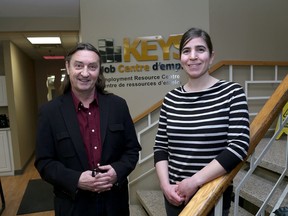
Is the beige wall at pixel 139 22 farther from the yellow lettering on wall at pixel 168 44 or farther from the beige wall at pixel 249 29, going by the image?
the beige wall at pixel 249 29

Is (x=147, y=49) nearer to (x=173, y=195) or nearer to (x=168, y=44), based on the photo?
(x=168, y=44)

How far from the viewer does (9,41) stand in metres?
4.80

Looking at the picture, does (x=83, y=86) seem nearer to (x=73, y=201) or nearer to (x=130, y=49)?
(x=73, y=201)

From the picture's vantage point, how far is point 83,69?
3.89 feet

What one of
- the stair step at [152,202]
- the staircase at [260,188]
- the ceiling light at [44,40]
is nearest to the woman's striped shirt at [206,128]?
the staircase at [260,188]

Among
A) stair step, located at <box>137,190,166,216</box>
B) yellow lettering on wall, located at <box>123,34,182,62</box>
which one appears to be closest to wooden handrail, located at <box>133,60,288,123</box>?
yellow lettering on wall, located at <box>123,34,182,62</box>

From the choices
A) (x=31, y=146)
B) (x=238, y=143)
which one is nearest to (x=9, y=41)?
(x=31, y=146)

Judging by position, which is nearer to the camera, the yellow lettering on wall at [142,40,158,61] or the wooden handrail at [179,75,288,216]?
the wooden handrail at [179,75,288,216]

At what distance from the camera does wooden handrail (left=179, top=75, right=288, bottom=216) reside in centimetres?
79

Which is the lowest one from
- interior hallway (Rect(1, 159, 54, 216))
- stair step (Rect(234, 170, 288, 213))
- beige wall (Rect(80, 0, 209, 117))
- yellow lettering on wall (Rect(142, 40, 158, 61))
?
interior hallway (Rect(1, 159, 54, 216))

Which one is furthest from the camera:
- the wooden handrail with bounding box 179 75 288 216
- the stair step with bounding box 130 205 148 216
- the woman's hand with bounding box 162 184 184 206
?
the stair step with bounding box 130 205 148 216

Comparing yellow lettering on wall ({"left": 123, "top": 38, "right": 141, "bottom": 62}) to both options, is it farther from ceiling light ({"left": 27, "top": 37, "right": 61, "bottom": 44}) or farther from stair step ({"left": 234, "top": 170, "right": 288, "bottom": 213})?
ceiling light ({"left": 27, "top": 37, "right": 61, "bottom": 44})

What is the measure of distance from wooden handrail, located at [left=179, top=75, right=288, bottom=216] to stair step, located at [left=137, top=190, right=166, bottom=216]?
1538mm

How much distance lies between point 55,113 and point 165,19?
85.0 inches
